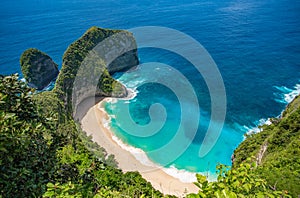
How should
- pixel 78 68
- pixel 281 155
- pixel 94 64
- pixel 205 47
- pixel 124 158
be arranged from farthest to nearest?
pixel 205 47
pixel 94 64
pixel 78 68
pixel 124 158
pixel 281 155

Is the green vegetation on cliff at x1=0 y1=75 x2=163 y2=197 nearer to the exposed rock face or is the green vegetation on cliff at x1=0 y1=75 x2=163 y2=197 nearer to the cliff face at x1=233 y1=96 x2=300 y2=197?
the cliff face at x1=233 y1=96 x2=300 y2=197

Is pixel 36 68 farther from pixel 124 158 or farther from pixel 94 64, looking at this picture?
pixel 124 158

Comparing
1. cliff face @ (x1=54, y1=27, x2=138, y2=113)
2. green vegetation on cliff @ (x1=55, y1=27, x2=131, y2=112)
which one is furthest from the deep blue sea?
green vegetation on cliff @ (x1=55, y1=27, x2=131, y2=112)

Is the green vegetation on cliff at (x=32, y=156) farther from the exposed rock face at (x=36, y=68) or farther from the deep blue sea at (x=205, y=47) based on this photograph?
the exposed rock face at (x=36, y=68)

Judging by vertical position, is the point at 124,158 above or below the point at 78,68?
below

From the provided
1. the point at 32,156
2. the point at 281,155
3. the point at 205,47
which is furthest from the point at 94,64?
the point at 32,156

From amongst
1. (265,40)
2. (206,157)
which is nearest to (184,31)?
(265,40)

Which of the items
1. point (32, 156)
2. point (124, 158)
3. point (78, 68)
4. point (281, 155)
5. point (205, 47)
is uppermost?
point (205, 47)
